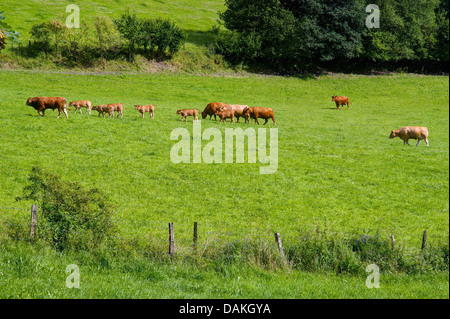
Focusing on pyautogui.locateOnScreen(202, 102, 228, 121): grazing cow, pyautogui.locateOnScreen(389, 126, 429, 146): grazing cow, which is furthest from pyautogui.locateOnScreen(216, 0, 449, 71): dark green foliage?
pyautogui.locateOnScreen(389, 126, 429, 146): grazing cow

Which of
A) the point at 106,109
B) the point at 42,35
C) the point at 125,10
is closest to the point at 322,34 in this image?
the point at 125,10

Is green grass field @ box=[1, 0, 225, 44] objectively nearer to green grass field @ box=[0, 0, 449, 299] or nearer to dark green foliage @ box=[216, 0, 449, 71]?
dark green foliage @ box=[216, 0, 449, 71]

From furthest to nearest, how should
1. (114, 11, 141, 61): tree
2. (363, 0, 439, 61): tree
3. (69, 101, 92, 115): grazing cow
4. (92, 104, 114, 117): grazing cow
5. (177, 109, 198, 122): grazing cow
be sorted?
(363, 0, 439, 61): tree, (114, 11, 141, 61): tree, (177, 109, 198, 122): grazing cow, (69, 101, 92, 115): grazing cow, (92, 104, 114, 117): grazing cow

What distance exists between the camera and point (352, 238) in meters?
12.7

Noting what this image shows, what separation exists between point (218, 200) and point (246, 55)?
5079 centimetres

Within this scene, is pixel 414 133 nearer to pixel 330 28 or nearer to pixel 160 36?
pixel 160 36

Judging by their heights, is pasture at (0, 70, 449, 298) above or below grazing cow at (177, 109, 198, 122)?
below

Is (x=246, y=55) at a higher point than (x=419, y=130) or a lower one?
higher

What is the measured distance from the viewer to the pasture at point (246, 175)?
17.0m

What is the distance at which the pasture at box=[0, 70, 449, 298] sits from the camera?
16953 mm

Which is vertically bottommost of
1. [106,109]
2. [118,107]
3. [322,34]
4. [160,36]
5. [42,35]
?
[106,109]

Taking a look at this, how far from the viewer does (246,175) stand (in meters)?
22.5
